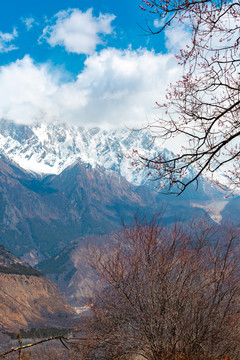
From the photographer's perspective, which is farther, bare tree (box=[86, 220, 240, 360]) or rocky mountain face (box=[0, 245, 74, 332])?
rocky mountain face (box=[0, 245, 74, 332])

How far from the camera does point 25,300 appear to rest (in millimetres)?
145000

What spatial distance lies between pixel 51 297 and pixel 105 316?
166711 millimetres

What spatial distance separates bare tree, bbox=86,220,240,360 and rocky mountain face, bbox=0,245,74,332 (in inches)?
4507

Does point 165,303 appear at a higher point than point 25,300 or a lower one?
higher

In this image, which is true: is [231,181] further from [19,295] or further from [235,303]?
[19,295]

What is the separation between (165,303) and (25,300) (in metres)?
151

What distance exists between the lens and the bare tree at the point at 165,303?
7.90 m

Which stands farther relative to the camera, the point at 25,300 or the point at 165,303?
the point at 25,300

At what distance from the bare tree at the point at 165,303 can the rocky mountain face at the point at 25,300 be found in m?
114

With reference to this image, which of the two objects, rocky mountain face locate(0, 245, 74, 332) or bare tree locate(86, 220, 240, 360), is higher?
bare tree locate(86, 220, 240, 360)

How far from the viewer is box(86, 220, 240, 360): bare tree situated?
790 centimetres

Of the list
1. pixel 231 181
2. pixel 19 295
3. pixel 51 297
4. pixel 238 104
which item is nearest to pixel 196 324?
pixel 231 181

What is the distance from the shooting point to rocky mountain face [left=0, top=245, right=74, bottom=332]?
128m

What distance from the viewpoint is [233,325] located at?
27.1 feet
